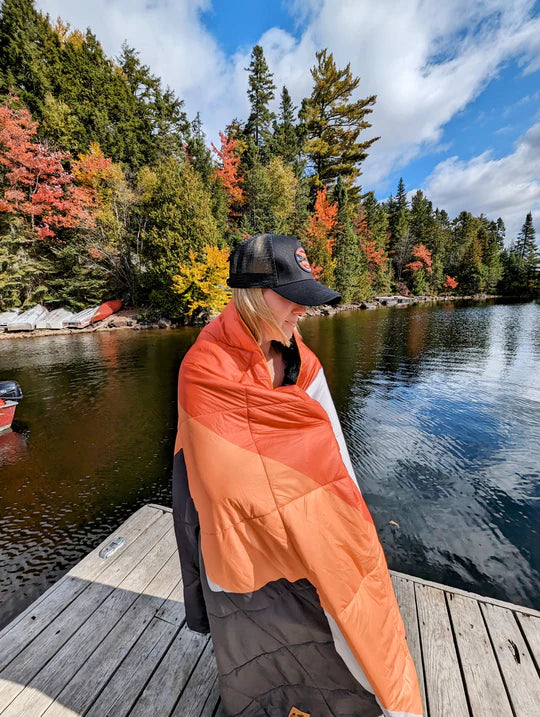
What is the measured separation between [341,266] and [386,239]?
16.9 meters

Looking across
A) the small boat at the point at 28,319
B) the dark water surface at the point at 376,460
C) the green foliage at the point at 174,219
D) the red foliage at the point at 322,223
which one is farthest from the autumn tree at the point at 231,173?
the dark water surface at the point at 376,460

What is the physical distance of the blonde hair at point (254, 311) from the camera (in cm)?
110

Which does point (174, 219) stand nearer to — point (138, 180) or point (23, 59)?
point (138, 180)

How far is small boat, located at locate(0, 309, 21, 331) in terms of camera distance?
699 inches

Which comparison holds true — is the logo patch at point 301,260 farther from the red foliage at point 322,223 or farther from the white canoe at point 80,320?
the red foliage at point 322,223

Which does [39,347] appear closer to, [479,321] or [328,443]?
[328,443]

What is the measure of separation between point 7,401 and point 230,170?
27.6m

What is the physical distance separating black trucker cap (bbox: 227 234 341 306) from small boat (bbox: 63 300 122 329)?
69.8 ft

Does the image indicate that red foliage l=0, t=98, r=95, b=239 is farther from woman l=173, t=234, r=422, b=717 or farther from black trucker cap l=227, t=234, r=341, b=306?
woman l=173, t=234, r=422, b=717

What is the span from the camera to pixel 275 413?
0.98 metres

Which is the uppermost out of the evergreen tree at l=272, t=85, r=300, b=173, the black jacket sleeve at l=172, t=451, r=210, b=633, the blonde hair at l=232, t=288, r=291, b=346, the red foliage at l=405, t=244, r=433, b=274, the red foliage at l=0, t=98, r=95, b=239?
the evergreen tree at l=272, t=85, r=300, b=173

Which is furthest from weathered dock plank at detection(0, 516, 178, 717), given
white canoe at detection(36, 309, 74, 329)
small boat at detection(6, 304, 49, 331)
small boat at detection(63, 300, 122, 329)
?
white canoe at detection(36, 309, 74, 329)

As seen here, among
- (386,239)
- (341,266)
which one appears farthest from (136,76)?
(386,239)

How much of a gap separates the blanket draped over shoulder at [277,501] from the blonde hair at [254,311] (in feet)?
0.20
